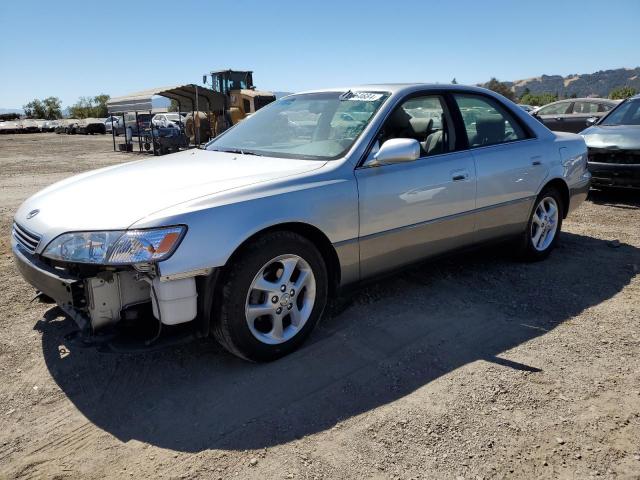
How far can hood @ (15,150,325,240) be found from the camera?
2.74 metres

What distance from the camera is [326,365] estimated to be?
3055 mm

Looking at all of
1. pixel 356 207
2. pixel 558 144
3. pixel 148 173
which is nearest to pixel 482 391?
pixel 356 207

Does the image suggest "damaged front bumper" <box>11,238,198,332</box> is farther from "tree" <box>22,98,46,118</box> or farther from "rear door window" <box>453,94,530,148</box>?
"tree" <box>22,98,46,118</box>

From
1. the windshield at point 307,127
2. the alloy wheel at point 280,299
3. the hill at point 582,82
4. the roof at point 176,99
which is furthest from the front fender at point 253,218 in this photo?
the hill at point 582,82

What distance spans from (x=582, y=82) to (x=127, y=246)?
15364 cm

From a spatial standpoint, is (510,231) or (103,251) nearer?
(103,251)

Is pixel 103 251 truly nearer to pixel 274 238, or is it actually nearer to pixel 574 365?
pixel 274 238

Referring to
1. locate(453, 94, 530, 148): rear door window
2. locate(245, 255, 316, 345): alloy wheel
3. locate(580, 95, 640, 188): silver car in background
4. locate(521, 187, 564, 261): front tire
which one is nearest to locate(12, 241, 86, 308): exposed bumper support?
locate(245, 255, 316, 345): alloy wheel

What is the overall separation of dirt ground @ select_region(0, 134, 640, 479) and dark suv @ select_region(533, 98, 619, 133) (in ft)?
36.9

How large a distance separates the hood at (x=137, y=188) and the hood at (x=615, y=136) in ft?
19.3

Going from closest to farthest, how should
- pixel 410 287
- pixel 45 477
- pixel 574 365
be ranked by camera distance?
pixel 45 477 < pixel 574 365 < pixel 410 287

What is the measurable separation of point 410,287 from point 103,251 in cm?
249

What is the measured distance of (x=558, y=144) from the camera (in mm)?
4895

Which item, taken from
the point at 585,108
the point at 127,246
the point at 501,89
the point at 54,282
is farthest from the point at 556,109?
the point at 501,89
